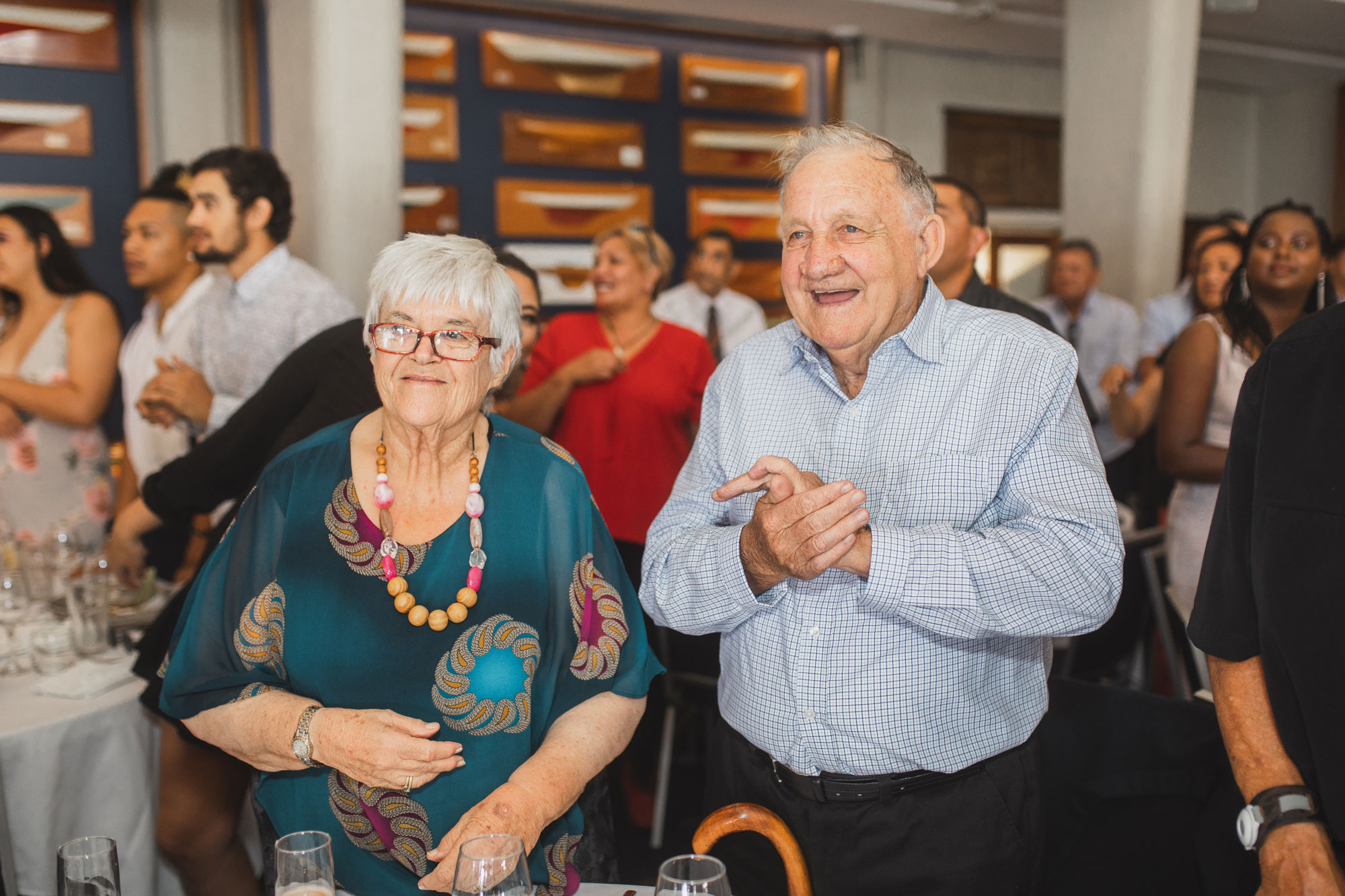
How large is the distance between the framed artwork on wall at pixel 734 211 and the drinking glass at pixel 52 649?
A: 17.4 feet

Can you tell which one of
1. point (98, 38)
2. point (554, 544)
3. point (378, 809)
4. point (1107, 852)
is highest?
point (98, 38)

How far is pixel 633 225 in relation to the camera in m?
3.56

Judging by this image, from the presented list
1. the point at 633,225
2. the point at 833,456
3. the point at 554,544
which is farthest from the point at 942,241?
the point at 633,225

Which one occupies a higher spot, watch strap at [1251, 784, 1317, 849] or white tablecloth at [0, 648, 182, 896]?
watch strap at [1251, 784, 1317, 849]

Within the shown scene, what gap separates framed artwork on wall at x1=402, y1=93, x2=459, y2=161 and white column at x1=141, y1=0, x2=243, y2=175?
3.35 feet

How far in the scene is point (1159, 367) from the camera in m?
4.38

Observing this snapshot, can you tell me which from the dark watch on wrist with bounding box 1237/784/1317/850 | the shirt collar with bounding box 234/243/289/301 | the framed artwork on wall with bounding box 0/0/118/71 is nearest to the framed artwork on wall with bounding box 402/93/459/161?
the framed artwork on wall with bounding box 0/0/118/71

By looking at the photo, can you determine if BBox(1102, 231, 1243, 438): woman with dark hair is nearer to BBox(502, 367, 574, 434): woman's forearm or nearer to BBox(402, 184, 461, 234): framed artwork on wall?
BBox(502, 367, 574, 434): woman's forearm

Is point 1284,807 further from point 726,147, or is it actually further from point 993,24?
point 993,24

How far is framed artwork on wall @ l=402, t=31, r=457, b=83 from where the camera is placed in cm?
599

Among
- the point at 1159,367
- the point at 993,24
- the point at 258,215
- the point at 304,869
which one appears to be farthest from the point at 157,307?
the point at 993,24

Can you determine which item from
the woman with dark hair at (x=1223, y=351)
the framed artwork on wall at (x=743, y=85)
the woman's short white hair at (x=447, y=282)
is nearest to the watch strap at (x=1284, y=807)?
the woman's short white hair at (x=447, y=282)

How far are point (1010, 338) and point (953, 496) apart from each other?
0.84ft

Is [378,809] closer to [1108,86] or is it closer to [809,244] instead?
[809,244]
